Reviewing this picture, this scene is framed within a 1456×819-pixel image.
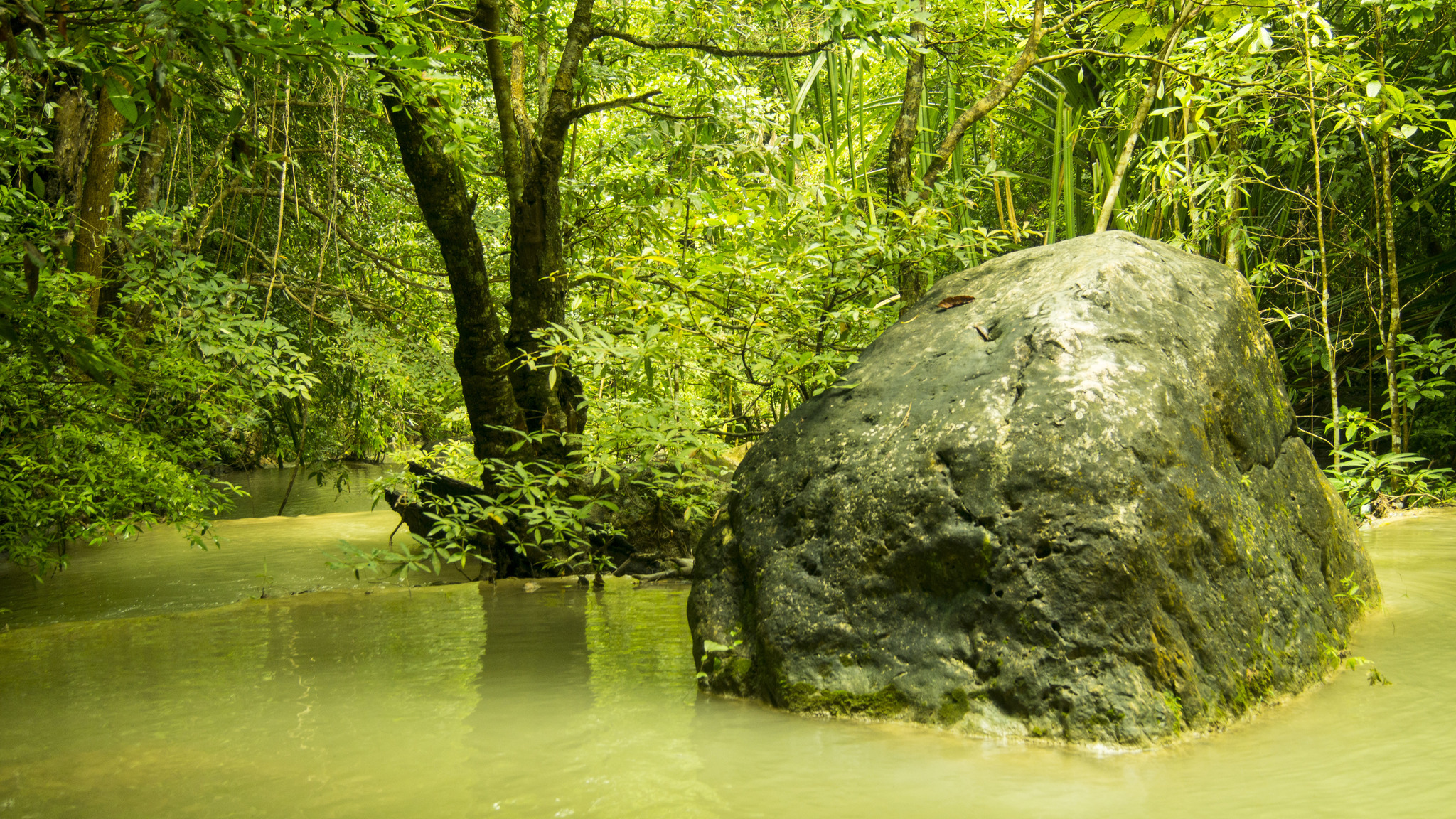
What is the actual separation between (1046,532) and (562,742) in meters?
1.52

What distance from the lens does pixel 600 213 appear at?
6.39 meters

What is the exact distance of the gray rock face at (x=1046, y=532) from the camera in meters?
2.52

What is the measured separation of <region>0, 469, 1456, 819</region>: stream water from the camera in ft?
6.84

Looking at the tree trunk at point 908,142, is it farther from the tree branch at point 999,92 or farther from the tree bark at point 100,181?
the tree bark at point 100,181

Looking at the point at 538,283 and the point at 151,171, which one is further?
the point at 151,171

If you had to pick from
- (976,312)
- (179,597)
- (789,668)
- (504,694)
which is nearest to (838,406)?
(976,312)

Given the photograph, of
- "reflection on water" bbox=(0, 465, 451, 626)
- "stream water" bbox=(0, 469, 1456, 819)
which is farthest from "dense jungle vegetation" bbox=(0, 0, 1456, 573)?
"stream water" bbox=(0, 469, 1456, 819)

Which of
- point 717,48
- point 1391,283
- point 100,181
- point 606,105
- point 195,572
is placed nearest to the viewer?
point 606,105

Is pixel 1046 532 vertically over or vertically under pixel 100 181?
under

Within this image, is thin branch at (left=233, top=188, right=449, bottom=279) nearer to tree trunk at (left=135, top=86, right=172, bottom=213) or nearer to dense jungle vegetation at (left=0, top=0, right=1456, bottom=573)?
dense jungle vegetation at (left=0, top=0, right=1456, bottom=573)

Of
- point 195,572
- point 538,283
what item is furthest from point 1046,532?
point 195,572

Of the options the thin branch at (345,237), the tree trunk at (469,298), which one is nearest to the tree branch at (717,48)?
the tree trunk at (469,298)

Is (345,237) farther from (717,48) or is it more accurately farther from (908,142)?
(908,142)

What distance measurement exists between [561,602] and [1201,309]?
11.2 feet
